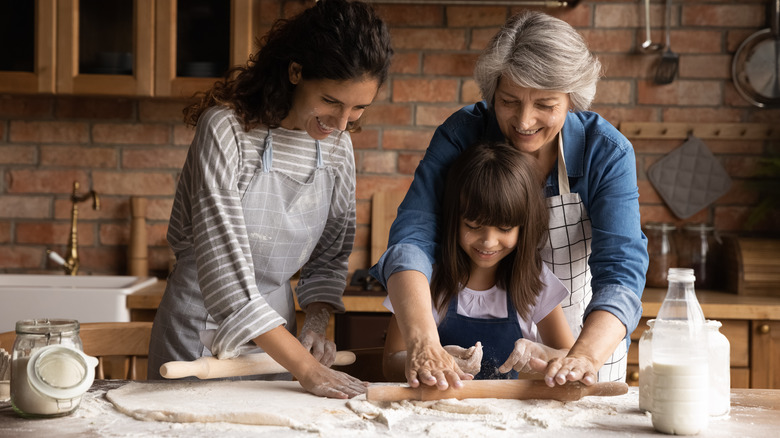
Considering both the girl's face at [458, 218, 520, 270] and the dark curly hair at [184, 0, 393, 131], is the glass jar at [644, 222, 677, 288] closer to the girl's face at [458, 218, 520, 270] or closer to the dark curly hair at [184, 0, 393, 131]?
the girl's face at [458, 218, 520, 270]

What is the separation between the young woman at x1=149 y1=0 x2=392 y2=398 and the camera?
50.9 inches

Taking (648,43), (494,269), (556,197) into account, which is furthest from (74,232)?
(648,43)

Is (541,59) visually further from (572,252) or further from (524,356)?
(524,356)

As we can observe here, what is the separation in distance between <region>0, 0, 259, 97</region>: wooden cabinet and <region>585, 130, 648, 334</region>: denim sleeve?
1.48 metres

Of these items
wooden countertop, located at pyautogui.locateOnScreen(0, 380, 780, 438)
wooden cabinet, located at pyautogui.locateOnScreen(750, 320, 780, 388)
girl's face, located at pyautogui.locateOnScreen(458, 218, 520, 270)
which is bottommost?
wooden cabinet, located at pyautogui.locateOnScreen(750, 320, 780, 388)

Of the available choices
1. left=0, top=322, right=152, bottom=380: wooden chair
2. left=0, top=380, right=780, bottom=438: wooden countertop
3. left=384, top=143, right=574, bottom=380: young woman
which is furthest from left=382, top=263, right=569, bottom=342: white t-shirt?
left=0, top=322, right=152, bottom=380: wooden chair

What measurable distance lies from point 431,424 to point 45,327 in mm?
572

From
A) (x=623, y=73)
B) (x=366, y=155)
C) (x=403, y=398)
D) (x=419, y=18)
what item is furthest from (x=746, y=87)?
(x=403, y=398)

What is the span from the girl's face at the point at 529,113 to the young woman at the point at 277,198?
230 mm

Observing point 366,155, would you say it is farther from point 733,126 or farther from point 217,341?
point 217,341

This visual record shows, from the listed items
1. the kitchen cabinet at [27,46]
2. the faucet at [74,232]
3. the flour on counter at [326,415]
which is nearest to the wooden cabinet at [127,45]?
the kitchen cabinet at [27,46]

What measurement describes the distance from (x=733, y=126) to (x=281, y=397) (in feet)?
7.26

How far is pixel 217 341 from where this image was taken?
1281 mm

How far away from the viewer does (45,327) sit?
111 cm
